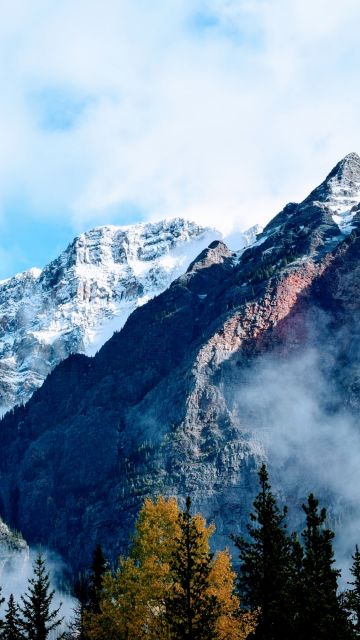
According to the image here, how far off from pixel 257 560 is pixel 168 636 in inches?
408

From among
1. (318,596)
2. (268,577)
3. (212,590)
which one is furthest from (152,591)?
(318,596)

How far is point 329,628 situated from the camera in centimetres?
5041

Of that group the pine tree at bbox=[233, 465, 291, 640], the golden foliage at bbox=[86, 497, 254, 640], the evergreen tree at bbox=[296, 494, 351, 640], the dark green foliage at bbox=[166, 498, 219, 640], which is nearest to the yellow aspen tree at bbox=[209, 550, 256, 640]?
the golden foliage at bbox=[86, 497, 254, 640]

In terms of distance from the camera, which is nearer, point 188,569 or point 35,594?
point 188,569

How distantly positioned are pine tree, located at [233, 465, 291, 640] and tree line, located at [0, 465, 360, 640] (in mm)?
63

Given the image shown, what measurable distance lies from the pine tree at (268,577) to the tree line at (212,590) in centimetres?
6

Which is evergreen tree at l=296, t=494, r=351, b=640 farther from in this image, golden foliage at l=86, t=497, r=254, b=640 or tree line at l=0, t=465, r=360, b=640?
golden foliage at l=86, t=497, r=254, b=640

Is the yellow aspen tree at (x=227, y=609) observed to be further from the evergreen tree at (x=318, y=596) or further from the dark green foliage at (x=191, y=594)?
the evergreen tree at (x=318, y=596)

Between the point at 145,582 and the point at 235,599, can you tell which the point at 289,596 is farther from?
the point at 145,582

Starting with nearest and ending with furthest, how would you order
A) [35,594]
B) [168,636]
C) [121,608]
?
[168,636] < [121,608] < [35,594]

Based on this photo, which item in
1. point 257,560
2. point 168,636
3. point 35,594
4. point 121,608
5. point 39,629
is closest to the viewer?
point 168,636

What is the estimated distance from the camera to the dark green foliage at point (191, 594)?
160ft

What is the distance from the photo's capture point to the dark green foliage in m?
48.7

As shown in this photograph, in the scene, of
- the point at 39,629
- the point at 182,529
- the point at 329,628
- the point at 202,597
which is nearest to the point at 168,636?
the point at 202,597
